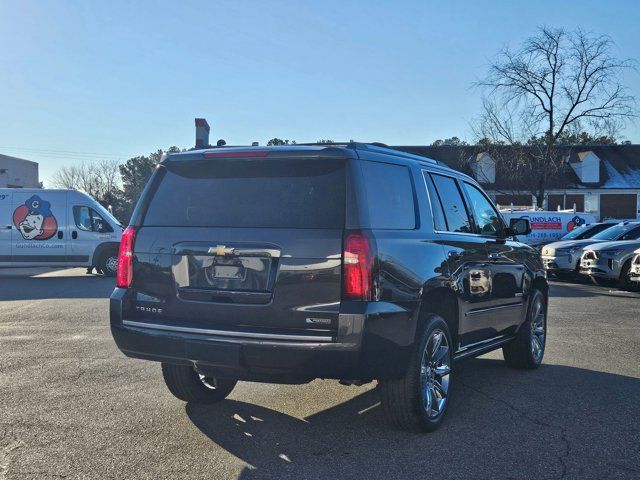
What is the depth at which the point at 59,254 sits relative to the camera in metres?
18.0

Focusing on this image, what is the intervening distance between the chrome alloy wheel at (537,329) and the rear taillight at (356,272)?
3486mm

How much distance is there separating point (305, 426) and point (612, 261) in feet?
41.2

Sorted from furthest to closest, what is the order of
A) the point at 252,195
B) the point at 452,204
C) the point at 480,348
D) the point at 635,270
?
the point at 635,270 < the point at 480,348 < the point at 452,204 < the point at 252,195

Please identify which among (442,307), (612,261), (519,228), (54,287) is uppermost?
(519,228)

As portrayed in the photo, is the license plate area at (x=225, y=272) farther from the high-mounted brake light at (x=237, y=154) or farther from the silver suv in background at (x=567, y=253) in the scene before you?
the silver suv in background at (x=567, y=253)

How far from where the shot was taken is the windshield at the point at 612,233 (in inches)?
688

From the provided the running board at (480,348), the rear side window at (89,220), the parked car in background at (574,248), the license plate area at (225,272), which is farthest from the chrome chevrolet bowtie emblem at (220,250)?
the parked car in background at (574,248)

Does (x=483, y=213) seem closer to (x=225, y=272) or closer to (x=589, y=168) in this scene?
(x=225, y=272)

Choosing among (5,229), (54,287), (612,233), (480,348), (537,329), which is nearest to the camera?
(480,348)

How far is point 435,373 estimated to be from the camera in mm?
4863

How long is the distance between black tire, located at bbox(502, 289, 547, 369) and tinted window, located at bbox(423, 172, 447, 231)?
206cm

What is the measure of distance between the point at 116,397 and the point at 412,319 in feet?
9.08

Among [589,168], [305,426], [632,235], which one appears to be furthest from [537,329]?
[589,168]

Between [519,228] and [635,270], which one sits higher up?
[519,228]
